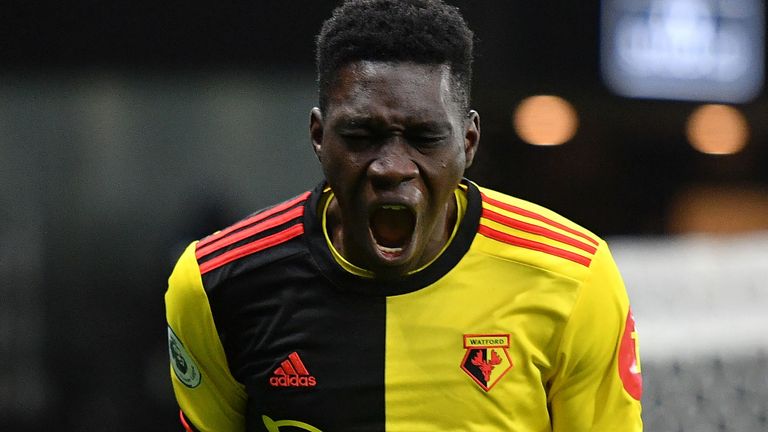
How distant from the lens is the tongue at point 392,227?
8.11 ft

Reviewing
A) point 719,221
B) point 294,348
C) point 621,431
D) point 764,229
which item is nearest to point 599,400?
point 621,431

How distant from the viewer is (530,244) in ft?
8.79

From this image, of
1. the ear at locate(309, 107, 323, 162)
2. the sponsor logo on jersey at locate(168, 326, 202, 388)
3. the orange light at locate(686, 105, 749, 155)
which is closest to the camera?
the ear at locate(309, 107, 323, 162)

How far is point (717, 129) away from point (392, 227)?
5.19 metres

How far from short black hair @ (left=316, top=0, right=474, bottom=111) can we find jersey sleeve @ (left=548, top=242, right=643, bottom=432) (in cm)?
47

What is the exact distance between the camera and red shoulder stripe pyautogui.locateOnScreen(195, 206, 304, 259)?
9.09ft

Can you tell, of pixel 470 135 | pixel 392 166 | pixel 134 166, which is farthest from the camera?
pixel 134 166

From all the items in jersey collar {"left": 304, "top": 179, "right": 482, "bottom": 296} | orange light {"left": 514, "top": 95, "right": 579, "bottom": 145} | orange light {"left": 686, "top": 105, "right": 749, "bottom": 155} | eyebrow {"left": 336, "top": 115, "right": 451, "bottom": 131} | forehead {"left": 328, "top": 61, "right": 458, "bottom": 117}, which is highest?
forehead {"left": 328, "top": 61, "right": 458, "bottom": 117}

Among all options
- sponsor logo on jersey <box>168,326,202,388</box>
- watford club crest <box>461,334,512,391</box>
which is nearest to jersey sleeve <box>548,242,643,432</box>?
watford club crest <box>461,334,512,391</box>

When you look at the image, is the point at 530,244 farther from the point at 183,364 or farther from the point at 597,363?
the point at 183,364

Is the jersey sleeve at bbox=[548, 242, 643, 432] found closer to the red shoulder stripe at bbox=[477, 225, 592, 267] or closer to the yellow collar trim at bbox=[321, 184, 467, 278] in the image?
the red shoulder stripe at bbox=[477, 225, 592, 267]

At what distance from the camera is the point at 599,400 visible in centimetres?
267

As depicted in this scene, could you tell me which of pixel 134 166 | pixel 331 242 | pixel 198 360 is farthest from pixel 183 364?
pixel 134 166

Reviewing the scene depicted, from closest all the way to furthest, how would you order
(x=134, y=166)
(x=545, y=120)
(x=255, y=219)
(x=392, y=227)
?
(x=392, y=227) < (x=255, y=219) < (x=134, y=166) < (x=545, y=120)
